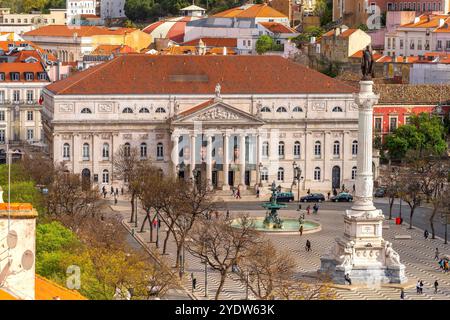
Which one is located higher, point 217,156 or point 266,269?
point 217,156

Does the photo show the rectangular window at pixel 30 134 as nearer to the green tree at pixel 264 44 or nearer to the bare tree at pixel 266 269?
the green tree at pixel 264 44

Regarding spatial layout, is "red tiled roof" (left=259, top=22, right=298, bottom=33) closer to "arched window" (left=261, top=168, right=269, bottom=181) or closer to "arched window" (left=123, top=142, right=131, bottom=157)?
"arched window" (left=261, top=168, right=269, bottom=181)

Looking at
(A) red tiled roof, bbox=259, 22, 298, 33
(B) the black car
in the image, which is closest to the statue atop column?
(B) the black car

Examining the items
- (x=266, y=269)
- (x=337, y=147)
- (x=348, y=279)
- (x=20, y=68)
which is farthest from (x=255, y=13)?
(x=266, y=269)

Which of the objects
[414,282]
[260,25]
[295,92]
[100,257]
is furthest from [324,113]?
[260,25]

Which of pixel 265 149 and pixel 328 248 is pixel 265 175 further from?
pixel 328 248

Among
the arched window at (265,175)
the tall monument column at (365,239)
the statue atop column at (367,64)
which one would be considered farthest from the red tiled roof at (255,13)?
the tall monument column at (365,239)

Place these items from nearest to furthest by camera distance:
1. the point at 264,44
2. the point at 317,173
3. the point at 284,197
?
the point at 284,197
the point at 317,173
the point at 264,44
